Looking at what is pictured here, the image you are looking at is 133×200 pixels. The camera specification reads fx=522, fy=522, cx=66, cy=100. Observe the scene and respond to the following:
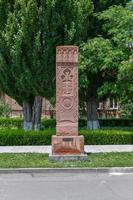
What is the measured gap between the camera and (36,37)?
23.9 meters

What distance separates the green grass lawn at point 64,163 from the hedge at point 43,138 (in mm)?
3973

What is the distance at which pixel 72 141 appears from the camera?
1652 cm

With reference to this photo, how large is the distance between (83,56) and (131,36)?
2.81 m

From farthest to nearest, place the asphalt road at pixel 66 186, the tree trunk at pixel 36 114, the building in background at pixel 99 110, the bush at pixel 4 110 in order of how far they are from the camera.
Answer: the building in background at pixel 99 110
the bush at pixel 4 110
the tree trunk at pixel 36 114
the asphalt road at pixel 66 186

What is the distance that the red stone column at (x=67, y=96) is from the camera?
16.6m

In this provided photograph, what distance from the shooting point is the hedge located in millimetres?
21969

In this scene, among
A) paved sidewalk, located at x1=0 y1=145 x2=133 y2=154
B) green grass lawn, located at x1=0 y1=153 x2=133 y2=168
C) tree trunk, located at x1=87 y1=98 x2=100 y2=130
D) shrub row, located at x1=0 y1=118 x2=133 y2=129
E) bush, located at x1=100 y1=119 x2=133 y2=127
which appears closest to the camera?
green grass lawn, located at x1=0 y1=153 x2=133 y2=168

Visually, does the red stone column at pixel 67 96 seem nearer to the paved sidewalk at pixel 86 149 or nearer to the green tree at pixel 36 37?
the paved sidewalk at pixel 86 149

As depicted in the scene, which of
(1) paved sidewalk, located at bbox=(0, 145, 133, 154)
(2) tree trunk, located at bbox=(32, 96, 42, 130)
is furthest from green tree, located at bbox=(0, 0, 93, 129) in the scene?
(1) paved sidewalk, located at bbox=(0, 145, 133, 154)

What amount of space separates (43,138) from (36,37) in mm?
4876

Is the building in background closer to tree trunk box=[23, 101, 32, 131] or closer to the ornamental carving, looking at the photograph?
tree trunk box=[23, 101, 32, 131]

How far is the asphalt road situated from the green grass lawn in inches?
34.4

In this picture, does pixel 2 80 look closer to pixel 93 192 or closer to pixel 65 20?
pixel 65 20

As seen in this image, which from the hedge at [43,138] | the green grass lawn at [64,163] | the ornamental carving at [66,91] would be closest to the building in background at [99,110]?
the hedge at [43,138]
